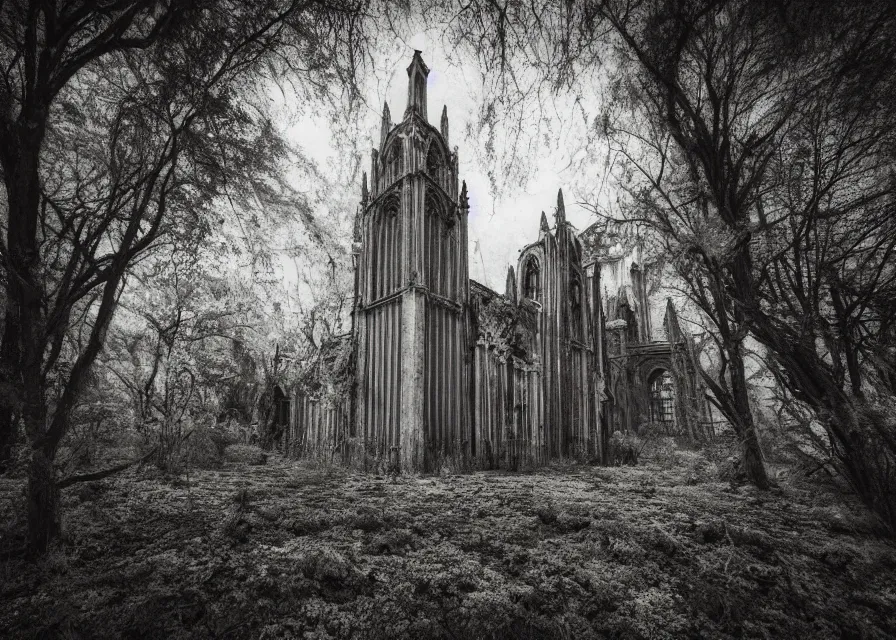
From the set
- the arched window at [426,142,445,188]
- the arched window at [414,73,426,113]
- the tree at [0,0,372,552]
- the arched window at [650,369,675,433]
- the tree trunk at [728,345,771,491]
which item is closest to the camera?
the tree at [0,0,372,552]

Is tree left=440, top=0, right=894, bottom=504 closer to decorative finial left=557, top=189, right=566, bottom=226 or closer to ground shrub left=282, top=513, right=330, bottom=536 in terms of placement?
ground shrub left=282, top=513, right=330, bottom=536

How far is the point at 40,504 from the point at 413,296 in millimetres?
5463

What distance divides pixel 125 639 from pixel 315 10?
13.2 feet

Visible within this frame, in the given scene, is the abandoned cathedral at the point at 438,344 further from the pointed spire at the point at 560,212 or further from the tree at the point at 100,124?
the tree at the point at 100,124

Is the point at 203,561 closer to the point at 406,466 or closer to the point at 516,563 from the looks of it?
Answer: the point at 516,563

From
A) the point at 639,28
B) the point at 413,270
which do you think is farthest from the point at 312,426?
the point at 639,28

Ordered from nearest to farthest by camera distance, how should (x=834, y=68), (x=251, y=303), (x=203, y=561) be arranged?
(x=203, y=561)
(x=834, y=68)
(x=251, y=303)

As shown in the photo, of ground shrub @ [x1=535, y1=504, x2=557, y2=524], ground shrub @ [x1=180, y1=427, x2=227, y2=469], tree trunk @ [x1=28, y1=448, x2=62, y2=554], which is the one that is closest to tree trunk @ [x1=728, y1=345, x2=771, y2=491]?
ground shrub @ [x1=535, y1=504, x2=557, y2=524]

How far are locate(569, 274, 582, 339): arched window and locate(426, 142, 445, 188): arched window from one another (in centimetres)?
617

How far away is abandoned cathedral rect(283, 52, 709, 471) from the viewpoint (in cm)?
713

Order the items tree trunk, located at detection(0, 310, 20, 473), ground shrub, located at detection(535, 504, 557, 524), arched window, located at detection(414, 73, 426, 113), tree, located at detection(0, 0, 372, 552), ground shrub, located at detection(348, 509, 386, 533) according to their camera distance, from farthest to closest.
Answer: arched window, located at detection(414, 73, 426, 113)
ground shrub, located at detection(535, 504, 557, 524)
ground shrub, located at detection(348, 509, 386, 533)
tree, located at detection(0, 0, 372, 552)
tree trunk, located at detection(0, 310, 20, 473)

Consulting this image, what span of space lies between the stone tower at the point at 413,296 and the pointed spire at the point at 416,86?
0.06ft

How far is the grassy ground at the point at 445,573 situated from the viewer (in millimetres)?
1686

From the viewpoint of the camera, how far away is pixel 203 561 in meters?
2.26
